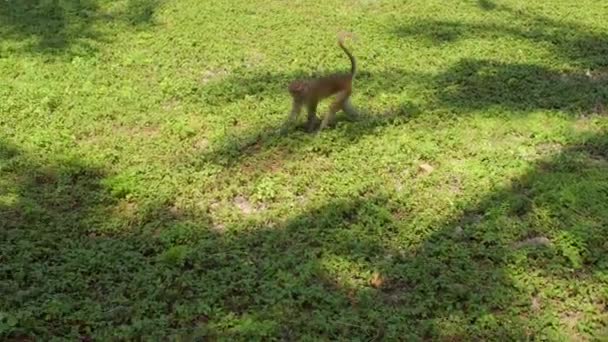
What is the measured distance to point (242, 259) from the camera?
189 inches

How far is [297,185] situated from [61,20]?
5067 mm

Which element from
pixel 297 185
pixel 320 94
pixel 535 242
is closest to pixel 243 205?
pixel 297 185

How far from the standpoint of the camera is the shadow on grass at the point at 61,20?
8.50m

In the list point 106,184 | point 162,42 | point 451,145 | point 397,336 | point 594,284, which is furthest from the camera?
point 162,42

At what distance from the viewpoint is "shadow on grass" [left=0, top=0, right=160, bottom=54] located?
8.50 meters

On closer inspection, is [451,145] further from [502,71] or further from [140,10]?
[140,10]

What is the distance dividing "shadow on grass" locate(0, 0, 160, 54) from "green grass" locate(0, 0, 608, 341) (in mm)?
43

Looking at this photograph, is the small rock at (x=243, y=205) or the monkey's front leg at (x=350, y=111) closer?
the small rock at (x=243, y=205)

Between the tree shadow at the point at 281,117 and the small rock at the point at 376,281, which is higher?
the small rock at the point at 376,281

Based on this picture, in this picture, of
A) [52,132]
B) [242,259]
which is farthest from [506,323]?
[52,132]

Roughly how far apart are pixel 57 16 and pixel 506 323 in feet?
23.8

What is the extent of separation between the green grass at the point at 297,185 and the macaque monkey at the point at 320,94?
0.63 ft

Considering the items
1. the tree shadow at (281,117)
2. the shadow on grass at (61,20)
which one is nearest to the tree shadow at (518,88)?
the tree shadow at (281,117)

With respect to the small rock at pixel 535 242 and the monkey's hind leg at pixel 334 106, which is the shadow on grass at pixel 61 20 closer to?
the monkey's hind leg at pixel 334 106
